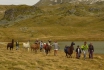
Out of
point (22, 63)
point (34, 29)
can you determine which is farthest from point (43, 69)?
point (34, 29)

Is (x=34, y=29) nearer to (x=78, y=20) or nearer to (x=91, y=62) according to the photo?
(x=78, y=20)

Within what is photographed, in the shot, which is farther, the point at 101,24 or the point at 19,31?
the point at 101,24

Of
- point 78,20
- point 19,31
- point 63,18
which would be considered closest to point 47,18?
point 63,18

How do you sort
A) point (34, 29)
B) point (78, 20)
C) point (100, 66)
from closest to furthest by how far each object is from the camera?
point (100, 66), point (34, 29), point (78, 20)

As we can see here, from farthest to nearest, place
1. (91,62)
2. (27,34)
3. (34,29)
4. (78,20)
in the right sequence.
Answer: (78,20), (34,29), (27,34), (91,62)

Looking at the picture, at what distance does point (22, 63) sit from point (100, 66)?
436 inches

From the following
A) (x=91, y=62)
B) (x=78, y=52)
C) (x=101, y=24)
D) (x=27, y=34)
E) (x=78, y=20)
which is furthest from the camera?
(x=78, y=20)

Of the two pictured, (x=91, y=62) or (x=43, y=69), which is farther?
(x=91, y=62)

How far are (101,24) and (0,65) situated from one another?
141039mm

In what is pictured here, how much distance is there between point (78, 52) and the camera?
37375 mm

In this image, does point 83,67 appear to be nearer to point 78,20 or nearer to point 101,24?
point 101,24

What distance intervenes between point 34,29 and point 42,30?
5.04m

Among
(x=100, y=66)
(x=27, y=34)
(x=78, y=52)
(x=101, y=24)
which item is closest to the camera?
(x=100, y=66)

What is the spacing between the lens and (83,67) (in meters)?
31.1
